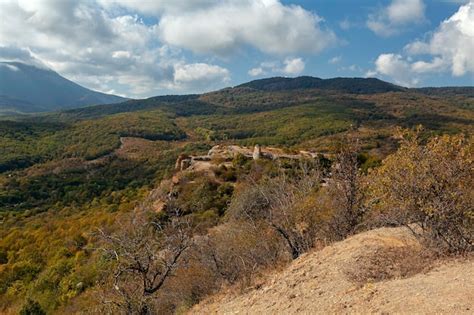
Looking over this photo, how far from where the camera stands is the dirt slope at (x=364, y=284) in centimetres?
800

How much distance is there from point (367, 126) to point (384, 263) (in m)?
171

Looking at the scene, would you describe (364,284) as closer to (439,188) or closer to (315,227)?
(439,188)

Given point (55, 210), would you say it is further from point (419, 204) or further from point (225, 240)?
point (419, 204)

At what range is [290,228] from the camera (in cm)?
1552

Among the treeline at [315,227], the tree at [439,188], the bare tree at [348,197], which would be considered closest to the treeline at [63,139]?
the treeline at [315,227]

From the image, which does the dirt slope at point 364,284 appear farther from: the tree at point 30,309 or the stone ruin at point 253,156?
the stone ruin at point 253,156

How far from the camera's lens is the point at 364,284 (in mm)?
9641

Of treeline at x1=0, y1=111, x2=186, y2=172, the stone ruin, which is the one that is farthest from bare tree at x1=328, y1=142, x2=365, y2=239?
treeline at x1=0, y1=111, x2=186, y2=172

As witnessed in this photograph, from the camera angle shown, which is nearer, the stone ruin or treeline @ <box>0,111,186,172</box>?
the stone ruin

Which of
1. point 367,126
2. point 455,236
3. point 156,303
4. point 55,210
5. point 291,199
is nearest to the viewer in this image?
point 455,236

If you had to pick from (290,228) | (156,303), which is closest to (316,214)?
(290,228)

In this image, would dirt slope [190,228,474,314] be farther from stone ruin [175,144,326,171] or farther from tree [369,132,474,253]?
stone ruin [175,144,326,171]

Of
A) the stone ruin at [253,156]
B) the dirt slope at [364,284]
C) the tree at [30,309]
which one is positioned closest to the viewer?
the dirt slope at [364,284]

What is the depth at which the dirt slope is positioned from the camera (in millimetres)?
8000
